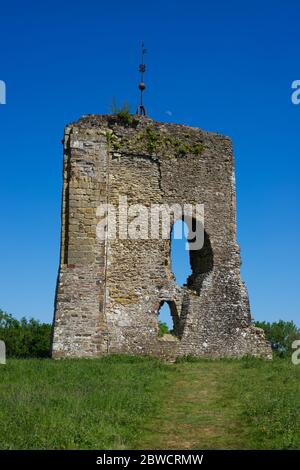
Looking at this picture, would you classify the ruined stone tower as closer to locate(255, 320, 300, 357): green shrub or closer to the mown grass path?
the mown grass path

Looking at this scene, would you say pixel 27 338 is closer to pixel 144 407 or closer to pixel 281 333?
pixel 281 333

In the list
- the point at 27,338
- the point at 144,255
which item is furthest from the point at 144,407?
the point at 27,338

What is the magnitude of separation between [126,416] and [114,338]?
7.17 m

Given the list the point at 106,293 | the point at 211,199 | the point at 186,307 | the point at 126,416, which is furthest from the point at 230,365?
the point at 126,416

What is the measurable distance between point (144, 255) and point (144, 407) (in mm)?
7418

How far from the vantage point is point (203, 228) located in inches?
621

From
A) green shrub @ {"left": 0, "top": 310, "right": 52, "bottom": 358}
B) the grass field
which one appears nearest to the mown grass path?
the grass field

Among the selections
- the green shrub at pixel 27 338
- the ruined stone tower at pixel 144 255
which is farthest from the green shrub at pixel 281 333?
the ruined stone tower at pixel 144 255

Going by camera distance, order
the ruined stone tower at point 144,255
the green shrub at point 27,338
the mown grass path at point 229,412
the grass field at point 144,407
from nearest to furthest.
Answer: the grass field at point 144,407
the mown grass path at point 229,412
the ruined stone tower at point 144,255
the green shrub at point 27,338

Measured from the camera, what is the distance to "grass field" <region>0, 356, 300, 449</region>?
6038 millimetres

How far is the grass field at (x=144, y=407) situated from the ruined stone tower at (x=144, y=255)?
2164mm

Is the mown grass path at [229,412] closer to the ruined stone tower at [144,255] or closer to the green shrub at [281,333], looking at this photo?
the ruined stone tower at [144,255]

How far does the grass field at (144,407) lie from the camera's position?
6038 mm
